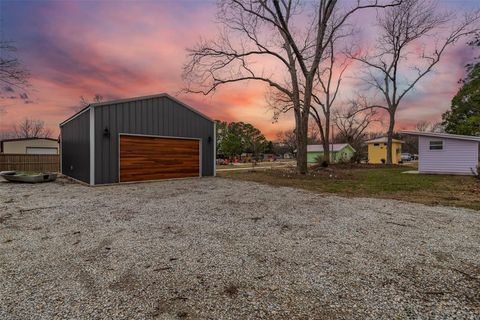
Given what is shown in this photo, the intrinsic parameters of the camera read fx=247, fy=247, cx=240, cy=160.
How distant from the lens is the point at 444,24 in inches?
708

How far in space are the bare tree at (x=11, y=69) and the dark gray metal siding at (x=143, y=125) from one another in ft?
21.6

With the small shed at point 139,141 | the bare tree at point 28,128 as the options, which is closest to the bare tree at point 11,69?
the small shed at point 139,141

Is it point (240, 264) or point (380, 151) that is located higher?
point (380, 151)

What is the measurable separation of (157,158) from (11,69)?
872 cm

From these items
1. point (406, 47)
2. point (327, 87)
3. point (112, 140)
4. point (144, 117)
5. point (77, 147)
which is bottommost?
point (77, 147)

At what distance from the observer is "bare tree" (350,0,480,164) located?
17.9 meters

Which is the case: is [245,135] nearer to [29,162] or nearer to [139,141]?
[29,162]

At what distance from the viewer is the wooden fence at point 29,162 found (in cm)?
1508

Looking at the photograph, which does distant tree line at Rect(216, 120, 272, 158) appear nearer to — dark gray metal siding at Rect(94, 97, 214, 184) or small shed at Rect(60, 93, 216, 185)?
dark gray metal siding at Rect(94, 97, 214, 184)

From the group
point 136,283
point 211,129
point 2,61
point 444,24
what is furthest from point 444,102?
point 2,61

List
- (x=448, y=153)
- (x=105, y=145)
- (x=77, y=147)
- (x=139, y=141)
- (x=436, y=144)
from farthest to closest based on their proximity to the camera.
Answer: (x=436, y=144) → (x=448, y=153) → (x=77, y=147) → (x=139, y=141) → (x=105, y=145)

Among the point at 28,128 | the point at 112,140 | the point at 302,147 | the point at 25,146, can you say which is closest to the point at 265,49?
the point at 302,147

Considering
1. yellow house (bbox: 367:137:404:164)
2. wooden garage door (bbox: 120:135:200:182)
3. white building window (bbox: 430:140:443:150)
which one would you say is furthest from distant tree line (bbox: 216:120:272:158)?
wooden garage door (bbox: 120:135:200:182)

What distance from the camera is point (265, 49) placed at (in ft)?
45.2
